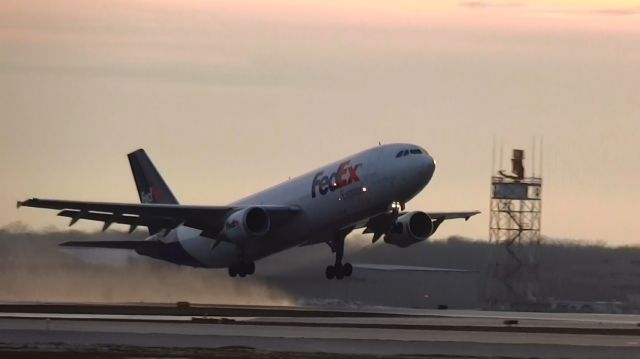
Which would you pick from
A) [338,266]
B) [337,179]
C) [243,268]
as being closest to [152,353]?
[337,179]

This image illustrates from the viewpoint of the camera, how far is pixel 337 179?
70.8 meters

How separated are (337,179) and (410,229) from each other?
693 centimetres

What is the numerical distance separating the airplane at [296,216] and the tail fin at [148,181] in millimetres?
5518

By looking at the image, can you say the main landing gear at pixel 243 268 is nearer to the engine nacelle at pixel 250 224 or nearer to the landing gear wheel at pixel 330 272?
the engine nacelle at pixel 250 224

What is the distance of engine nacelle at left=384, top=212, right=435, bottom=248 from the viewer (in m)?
76.1

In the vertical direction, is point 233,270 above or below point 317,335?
above

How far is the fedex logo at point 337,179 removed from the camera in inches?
2750

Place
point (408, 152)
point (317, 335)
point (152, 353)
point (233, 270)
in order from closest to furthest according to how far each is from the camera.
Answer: point (152, 353), point (317, 335), point (408, 152), point (233, 270)

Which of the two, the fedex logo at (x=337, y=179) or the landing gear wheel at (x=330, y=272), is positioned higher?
the fedex logo at (x=337, y=179)

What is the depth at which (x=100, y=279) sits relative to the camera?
89.1 m

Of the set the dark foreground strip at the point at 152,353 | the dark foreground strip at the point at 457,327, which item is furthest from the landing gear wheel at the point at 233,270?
the dark foreground strip at the point at 152,353

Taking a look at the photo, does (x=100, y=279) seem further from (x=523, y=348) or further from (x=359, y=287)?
(x=523, y=348)

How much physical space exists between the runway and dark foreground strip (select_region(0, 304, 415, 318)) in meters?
0.89

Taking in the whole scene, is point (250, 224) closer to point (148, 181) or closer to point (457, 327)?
point (457, 327)
